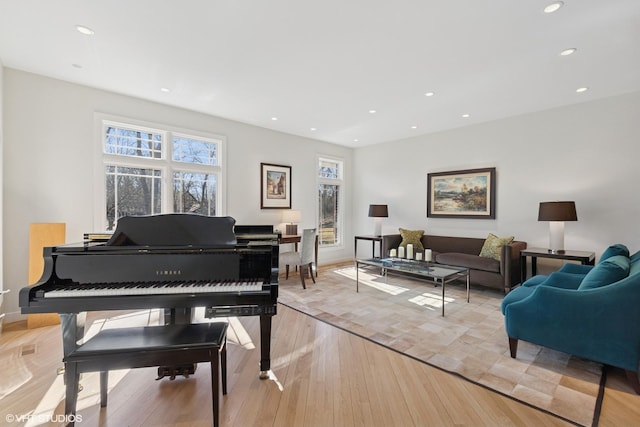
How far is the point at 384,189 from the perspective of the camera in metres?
6.62

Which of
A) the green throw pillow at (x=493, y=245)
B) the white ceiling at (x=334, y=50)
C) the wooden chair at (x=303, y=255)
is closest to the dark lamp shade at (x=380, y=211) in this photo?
the wooden chair at (x=303, y=255)

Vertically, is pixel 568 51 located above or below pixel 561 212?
above

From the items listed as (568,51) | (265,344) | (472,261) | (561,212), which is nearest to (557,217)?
(561,212)

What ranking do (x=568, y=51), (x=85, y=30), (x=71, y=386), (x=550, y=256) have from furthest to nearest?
(x=550, y=256), (x=568, y=51), (x=85, y=30), (x=71, y=386)

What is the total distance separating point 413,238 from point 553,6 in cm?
402

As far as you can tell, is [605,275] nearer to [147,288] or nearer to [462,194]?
[462,194]

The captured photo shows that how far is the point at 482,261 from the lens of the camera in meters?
4.42

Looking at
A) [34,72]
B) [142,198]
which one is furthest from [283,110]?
[34,72]

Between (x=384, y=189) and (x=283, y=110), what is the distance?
314 cm

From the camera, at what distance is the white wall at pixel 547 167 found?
152 inches

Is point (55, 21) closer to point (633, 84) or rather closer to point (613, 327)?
point (613, 327)

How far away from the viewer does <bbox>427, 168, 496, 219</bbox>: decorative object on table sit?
5059 mm

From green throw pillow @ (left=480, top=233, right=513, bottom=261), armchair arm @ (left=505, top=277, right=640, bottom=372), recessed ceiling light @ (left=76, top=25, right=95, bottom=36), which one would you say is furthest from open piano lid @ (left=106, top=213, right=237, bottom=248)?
green throw pillow @ (left=480, top=233, right=513, bottom=261)

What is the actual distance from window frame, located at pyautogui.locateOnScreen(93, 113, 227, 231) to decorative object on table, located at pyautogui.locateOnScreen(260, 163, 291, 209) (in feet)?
2.51
